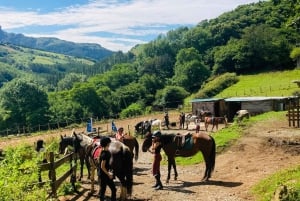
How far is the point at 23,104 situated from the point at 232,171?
77585mm

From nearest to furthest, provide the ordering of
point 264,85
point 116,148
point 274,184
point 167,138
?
point 116,148 < point 274,184 < point 167,138 < point 264,85

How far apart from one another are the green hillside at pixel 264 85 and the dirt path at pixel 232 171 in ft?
144

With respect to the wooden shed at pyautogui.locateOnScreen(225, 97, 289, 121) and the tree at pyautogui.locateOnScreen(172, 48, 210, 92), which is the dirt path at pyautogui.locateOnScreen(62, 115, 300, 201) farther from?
the tree at pyautogui.locateOnScreen(172, 48, 210, 92)

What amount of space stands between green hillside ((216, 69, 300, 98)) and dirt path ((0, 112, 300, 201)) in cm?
4382

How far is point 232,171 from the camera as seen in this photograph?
1709 cm

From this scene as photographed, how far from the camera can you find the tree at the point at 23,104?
84812mm

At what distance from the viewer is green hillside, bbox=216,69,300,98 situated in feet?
232

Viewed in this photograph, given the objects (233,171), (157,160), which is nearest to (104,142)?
(157,160)

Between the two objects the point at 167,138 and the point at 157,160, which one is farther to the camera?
the point at 167,138

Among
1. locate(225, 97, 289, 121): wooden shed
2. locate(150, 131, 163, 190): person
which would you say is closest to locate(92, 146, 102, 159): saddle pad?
locate(150, 131, 163, 190): person

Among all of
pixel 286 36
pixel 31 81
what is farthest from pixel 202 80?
pixel 31 81

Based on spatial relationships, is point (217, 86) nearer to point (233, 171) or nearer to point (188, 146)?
point (233, 171)

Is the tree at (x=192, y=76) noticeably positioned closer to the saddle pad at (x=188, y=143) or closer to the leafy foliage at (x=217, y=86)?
the leafy foliage at (x=217, y=86)

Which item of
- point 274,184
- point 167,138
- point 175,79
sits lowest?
point 274,184
